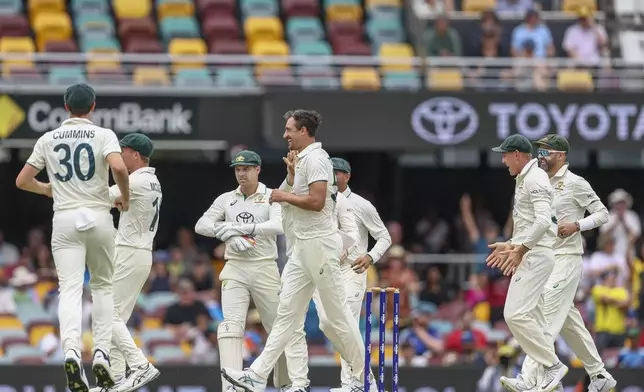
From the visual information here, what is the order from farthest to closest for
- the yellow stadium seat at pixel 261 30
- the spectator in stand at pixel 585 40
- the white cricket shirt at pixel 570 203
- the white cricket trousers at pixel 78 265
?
the yellow stadium seat at pixel 261 30 → the spectator in stand at pixel 585 40 → the white cricket shirt at pixel 570 203 → the white cricket trousers at pixel 78 265

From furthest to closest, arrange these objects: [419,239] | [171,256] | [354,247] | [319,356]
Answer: [419,239]
[171,256]
[319,356]
[354,247]

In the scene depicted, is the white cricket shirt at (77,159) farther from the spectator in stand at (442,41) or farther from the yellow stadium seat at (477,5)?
the yellow stadium seat at (477,5)

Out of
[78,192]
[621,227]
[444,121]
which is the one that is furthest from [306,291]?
[621,227]

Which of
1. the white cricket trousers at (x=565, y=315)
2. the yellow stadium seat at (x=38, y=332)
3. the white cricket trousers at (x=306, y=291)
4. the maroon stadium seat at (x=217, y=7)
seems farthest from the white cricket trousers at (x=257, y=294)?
the maroon stadium seat at (x=217, y=7)

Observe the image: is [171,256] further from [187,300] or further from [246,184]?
[246,184]

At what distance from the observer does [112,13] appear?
79.7 feet

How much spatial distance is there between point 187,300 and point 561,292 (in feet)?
21.6

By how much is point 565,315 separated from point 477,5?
10889 millimetres

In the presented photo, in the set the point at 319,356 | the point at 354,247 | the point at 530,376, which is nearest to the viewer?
the point at 530,376

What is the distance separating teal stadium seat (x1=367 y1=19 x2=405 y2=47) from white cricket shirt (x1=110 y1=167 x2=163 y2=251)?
1052 centimetres

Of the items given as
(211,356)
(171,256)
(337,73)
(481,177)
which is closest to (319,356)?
(211,356)

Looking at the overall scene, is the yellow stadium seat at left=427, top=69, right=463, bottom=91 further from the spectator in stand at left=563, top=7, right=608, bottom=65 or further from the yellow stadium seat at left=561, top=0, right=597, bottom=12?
the yellow stadium seat at left=561, top=0, right=597, bottom=12

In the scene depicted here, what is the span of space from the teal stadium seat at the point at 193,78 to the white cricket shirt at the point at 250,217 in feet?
23.4

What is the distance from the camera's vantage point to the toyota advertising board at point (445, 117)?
20.8m
